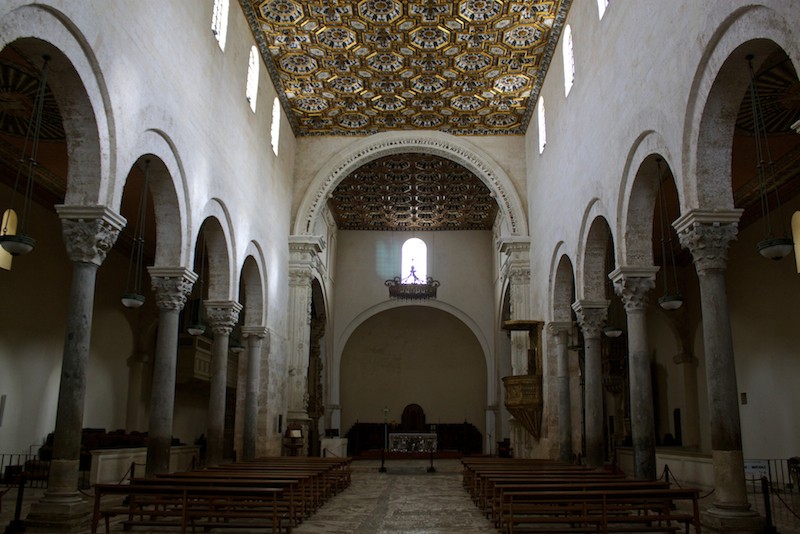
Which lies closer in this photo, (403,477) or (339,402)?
(403,477)

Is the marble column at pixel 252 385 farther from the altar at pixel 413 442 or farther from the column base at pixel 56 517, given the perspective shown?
the column base at pixel 56 517

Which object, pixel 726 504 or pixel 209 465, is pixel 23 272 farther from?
pixel 726 504

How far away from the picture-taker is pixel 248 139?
17.8 meters

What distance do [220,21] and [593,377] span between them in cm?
1066

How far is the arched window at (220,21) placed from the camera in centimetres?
1501

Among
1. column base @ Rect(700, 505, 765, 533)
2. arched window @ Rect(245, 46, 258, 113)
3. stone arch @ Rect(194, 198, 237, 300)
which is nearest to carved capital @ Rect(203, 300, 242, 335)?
stone arch @ Rect(194, 198, 237, 300)

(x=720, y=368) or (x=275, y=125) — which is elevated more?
(x=275, y=125)

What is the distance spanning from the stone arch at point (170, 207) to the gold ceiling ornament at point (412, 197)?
12519 millimetres

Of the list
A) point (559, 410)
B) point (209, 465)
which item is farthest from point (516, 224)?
point (209, 465)

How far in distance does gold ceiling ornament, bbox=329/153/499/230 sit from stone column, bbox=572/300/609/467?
11099mm

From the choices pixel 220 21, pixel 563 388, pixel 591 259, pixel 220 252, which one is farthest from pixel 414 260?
pixel 220 21

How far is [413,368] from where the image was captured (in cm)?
3453

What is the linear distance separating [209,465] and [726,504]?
35.6 feet

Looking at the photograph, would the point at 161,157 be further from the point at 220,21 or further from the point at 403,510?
the point at 403,510
